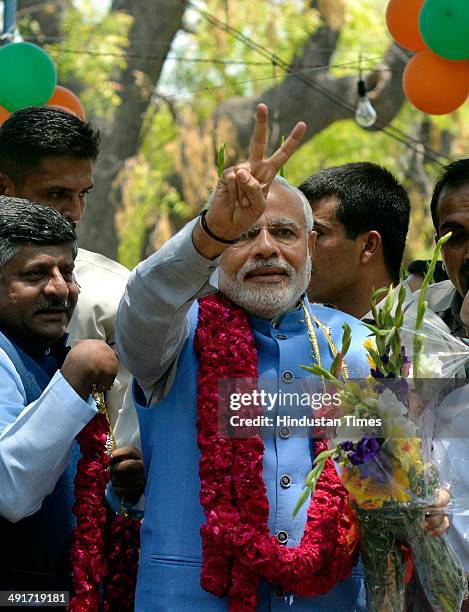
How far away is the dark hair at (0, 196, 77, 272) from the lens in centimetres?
353

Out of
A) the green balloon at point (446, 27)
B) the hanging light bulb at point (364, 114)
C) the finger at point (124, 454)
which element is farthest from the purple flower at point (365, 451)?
the hanging light bulb at point (364, 114)

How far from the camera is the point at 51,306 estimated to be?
3.52 meters

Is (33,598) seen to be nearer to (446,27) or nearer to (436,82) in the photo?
(446,27)

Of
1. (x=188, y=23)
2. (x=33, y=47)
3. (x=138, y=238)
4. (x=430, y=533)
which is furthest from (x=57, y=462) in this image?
(x=188, y=23)

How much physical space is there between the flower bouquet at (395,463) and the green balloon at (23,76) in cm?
359

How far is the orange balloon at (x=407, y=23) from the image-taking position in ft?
21.2

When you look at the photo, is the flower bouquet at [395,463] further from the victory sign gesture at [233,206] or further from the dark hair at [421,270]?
the dark hair at [421,270]

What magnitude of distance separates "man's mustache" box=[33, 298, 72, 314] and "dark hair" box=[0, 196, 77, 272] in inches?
6.2

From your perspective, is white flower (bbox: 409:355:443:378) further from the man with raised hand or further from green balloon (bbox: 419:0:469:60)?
green balloon (bbox: 419:0:469:60)

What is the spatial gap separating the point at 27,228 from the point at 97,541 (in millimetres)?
937

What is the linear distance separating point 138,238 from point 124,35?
2.89 meters

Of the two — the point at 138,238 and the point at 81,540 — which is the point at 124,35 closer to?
the point at 138,238

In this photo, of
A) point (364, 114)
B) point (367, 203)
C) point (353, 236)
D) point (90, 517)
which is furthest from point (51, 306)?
point (364, 114)

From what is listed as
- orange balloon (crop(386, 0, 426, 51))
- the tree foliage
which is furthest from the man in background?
the tree foliage
